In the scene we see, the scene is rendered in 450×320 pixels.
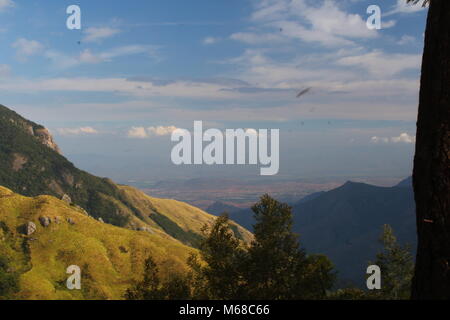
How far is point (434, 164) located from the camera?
11.5 meters

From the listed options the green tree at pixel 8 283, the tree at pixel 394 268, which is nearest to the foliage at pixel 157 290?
the tree at pixel 394 268

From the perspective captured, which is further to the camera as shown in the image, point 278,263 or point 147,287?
point 147,287

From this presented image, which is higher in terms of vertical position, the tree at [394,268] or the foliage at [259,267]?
the foliage at [259,267]

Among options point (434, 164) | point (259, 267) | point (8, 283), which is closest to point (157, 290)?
point (259, 267)

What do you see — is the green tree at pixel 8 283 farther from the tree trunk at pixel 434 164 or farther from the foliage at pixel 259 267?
the tree trunk at pixel 434 164

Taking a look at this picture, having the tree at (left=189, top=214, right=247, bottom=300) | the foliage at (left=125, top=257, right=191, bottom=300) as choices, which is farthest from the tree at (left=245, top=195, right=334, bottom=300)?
the foliage at (left=125, top=257, right=191, bottom=300)

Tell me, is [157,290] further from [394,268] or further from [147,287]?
[394,268]

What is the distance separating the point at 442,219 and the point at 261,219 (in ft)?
76.8

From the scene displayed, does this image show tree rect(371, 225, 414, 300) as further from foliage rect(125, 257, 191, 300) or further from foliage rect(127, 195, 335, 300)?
foliage rect(125, 257, 191, 300)

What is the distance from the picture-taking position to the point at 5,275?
175625mm

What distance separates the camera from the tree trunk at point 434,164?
37.0 ft
